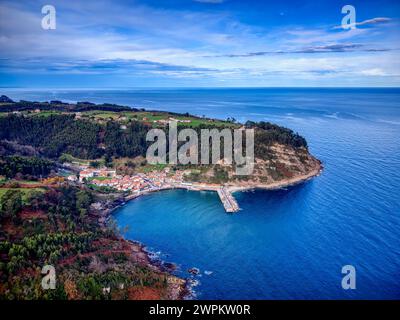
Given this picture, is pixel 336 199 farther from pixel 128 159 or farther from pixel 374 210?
pixel 128 159

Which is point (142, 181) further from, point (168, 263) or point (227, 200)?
point (168, 263)

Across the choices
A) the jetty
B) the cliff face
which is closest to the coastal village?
the jetty

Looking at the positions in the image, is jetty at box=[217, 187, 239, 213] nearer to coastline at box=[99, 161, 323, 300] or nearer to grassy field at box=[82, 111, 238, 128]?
coastline at box=[99, 161, 323, 300]

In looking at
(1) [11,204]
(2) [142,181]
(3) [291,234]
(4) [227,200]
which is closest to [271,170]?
(4) [227,200]

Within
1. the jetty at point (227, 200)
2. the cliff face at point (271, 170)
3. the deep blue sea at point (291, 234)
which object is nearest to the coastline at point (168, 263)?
the deep blue sea at point (291, 234)

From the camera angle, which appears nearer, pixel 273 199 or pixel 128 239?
pixel 128 239


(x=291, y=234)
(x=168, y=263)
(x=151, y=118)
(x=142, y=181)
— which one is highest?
(x=151, y=118)
